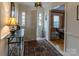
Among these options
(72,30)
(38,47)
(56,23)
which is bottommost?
(38,47)

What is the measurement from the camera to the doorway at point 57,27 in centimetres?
200

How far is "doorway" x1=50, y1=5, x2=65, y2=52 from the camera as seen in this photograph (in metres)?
2.00

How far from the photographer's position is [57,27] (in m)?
2.04

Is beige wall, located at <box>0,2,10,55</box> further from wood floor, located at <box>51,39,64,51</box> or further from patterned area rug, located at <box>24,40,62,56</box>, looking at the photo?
wood floor, located at <box>51,39,64,51</box>

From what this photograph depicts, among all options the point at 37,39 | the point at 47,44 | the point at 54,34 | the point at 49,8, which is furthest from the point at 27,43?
the point at 49,8

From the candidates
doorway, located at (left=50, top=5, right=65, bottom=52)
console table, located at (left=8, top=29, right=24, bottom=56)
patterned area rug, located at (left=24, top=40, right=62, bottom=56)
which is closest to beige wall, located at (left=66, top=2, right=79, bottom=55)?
doorway, located at (left=50, top=5, right=65, bottom=52)

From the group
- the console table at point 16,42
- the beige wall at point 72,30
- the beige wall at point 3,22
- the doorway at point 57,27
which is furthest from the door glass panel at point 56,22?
the beige wall at point 3,22

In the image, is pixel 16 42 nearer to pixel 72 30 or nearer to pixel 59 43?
pixel 59 43

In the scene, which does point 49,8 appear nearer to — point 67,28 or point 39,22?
point 39,22

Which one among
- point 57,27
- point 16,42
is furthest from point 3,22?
point 57,27

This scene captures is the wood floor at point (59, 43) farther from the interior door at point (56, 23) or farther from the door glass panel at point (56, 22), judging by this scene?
the door glass panel at point (56, 22)

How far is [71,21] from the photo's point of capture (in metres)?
1.93

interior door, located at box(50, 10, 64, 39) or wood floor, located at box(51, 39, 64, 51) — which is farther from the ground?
interior door, located at box(50, 10, 64, 39)

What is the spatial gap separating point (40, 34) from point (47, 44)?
0.18m
